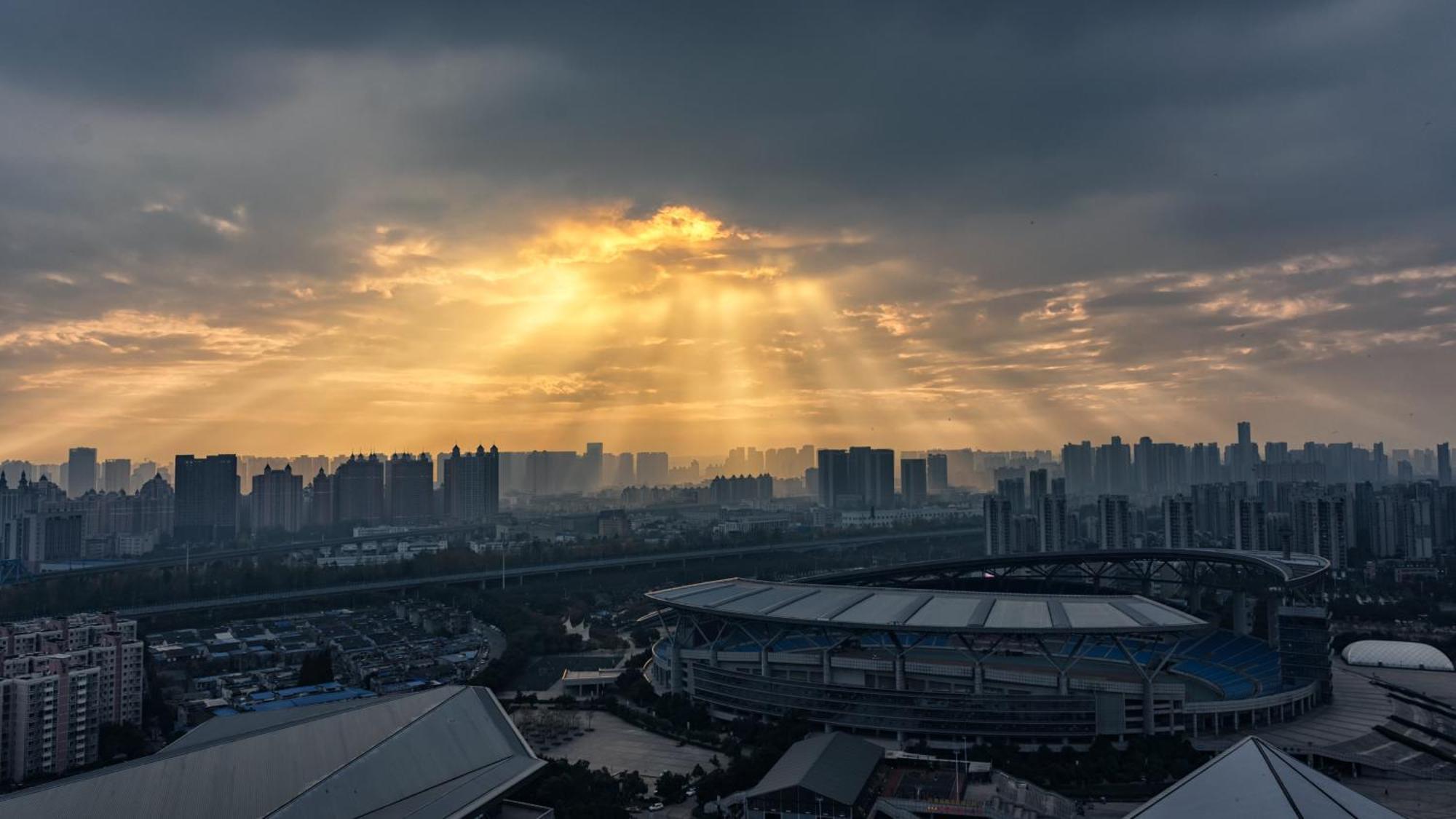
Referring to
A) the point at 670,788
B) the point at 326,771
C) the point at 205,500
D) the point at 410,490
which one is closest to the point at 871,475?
the point at 410,490

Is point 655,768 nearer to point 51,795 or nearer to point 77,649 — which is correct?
point 51,795

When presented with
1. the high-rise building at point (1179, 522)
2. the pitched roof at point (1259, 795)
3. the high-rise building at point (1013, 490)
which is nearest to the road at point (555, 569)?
the high-rise building at point (1013, 490)

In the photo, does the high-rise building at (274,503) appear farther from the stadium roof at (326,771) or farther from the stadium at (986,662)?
the stadium roof at (326,771)

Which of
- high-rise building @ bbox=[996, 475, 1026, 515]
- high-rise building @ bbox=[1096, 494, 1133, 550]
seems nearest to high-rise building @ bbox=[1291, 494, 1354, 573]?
high-rise building @ bbox=[1096, 494, 1133, 550]

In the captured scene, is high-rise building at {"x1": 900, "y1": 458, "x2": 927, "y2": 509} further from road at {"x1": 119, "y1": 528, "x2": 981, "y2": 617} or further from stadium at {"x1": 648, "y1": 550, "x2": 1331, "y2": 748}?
stadium at {"x1": 648, "y1": 550, "x2": 1331, "y2": 748}

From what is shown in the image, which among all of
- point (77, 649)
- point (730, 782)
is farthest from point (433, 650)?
point (730, 782)

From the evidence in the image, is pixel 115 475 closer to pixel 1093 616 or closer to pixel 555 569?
pixel 555 569
